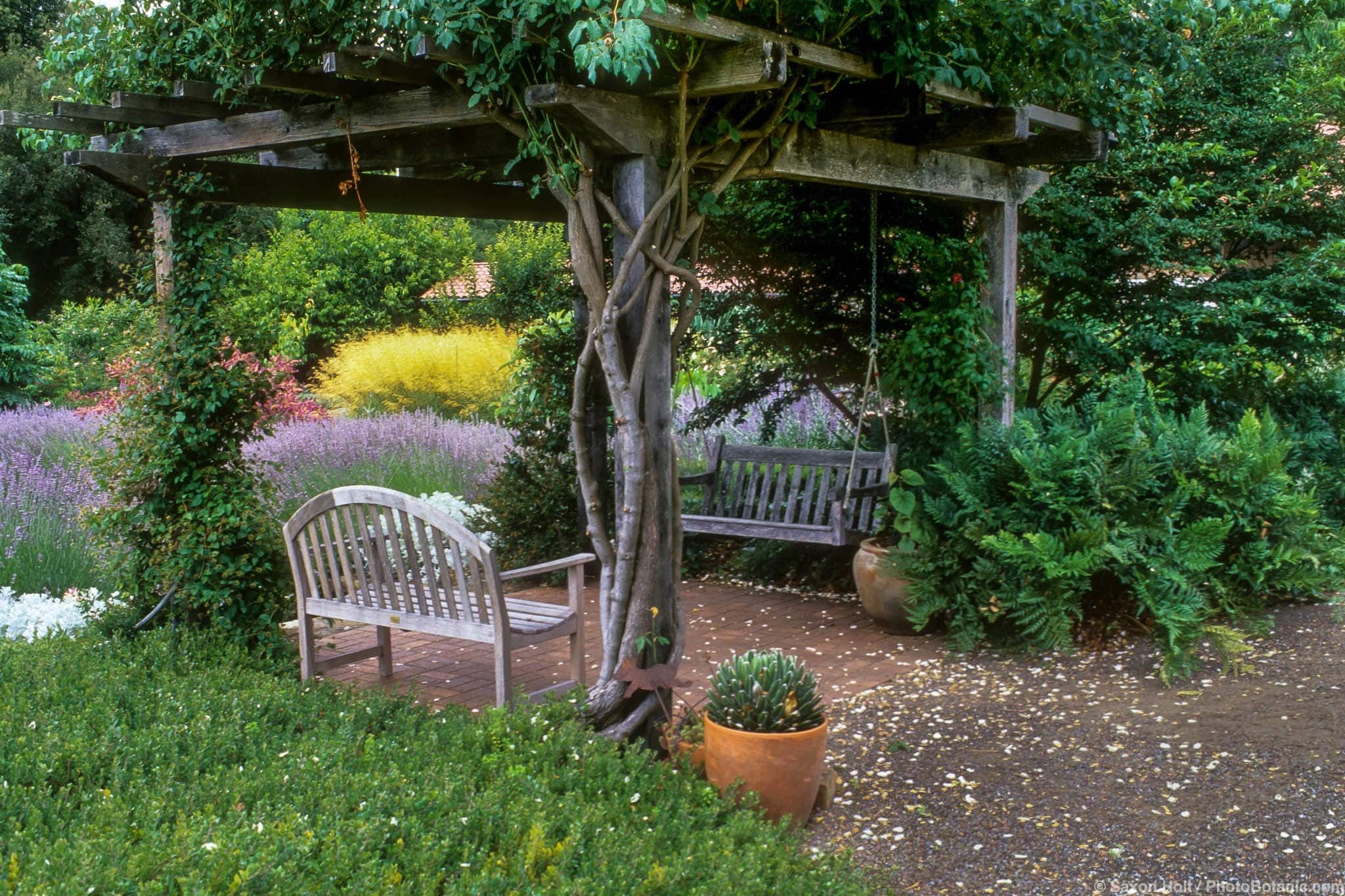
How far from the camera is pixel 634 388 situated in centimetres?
391

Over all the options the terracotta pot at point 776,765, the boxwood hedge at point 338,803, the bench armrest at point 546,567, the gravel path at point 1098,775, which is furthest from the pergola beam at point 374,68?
the gravel path at point 1098,775

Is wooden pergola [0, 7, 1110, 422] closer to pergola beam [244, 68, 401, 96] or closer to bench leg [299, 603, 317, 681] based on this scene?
pergola beam [244, 68, 401, 96]

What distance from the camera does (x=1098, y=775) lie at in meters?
4.09

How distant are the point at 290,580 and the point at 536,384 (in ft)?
7.08

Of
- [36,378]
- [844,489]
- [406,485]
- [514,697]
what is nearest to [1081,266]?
A: [844,489]

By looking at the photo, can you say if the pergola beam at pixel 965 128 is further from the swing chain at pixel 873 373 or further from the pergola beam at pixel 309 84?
the pergola beam at pixel 309 84

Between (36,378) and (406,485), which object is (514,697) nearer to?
(406,485)

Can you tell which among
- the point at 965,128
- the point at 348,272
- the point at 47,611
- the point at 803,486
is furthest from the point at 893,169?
the point at 348,272

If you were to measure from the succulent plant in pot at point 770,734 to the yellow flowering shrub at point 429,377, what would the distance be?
8787 mm

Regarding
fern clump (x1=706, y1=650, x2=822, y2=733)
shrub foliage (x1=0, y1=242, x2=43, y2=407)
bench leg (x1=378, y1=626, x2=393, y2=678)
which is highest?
shrub foliage (x1=0, y1=242, x2=43, y2=407)

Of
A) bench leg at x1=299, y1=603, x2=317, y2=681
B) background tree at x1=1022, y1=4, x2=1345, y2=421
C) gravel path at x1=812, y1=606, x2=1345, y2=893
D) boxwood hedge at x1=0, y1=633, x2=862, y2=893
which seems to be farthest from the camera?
background tree at x1=1022, y1=4, x2=1345, y2=421

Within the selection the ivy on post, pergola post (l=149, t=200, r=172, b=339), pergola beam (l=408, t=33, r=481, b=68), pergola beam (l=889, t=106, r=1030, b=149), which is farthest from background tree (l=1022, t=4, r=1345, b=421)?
pergola post (l=149, t=200, r=172, b=339)

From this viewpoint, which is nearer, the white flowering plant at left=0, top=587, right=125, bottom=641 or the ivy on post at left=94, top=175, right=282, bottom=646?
the ivy on post at left=94, top=175, right=282, bottom=646

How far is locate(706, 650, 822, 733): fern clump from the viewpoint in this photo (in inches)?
142
